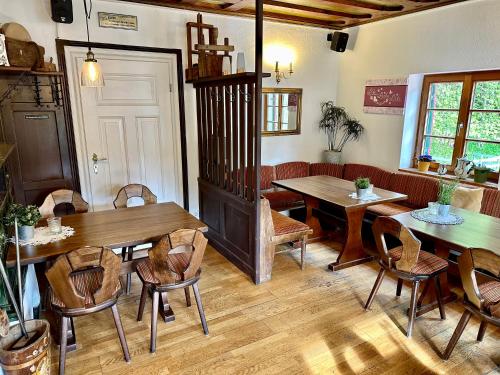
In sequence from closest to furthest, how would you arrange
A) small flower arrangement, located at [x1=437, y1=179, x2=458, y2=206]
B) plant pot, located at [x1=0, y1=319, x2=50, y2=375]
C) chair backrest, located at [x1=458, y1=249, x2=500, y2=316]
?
plant pot, located at [x1=0, y1=319, x2=50, y2=375]
chair backrest, located at [x1=458, y1=249, x2=500, y2=316]
small flower arrangement, located at [x1=437, y1=179, x2=458, y2=206]

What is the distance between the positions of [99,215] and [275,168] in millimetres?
2654

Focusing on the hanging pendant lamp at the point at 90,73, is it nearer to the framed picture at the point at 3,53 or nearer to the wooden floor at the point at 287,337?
the framed picture at the point at 3,53

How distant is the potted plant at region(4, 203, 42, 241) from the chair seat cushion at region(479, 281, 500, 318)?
2.84m

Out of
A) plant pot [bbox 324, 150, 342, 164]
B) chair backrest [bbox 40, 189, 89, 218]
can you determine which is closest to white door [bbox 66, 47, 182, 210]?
chair backrest [bbox 40, 189, 89, 218]

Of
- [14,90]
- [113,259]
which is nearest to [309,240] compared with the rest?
Answer: [113,259]

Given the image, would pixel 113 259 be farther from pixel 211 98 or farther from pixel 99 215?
pixel 211 98

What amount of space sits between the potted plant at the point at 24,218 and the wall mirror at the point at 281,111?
317 centimetres

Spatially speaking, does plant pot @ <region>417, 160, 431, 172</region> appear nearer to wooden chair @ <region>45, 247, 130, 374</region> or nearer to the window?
the window

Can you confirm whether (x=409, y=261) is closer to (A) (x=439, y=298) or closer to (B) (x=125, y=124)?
(A) (x=439, y=298)

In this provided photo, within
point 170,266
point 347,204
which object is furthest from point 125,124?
point 347,204

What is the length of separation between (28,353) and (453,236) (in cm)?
273

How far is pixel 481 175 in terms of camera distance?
371cm

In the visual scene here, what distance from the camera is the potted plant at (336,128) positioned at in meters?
5.11

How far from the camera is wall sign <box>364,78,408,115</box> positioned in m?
4.34
